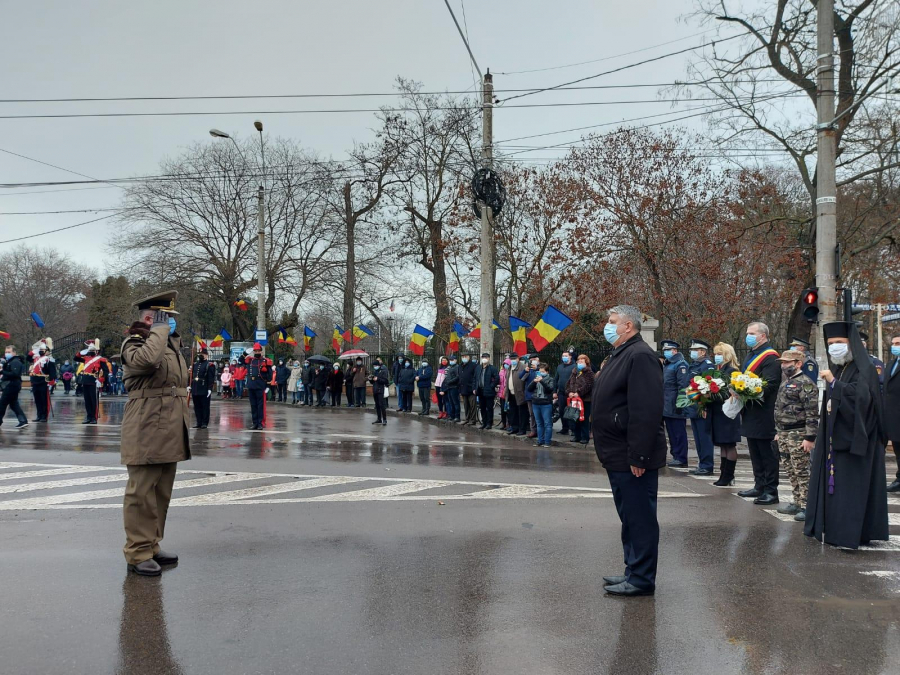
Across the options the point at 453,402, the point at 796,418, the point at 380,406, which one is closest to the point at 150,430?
the point at 796,418

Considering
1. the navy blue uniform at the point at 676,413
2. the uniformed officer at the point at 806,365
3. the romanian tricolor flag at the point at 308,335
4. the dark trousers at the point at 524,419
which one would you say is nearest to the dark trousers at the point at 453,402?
the dark trousers at the point at 524,419

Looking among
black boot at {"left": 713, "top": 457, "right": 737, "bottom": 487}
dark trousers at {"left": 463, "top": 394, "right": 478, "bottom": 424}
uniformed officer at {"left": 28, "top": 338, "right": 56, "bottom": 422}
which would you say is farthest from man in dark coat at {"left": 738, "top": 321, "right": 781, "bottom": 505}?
uniformed officer at {"left": 28, "top": 338, "right": 56, "bottom": 422}

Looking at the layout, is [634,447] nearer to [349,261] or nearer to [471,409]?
[471,409]

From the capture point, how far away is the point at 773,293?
104 ft

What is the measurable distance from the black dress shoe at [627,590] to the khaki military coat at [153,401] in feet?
11.5

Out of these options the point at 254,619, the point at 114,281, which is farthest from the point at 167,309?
the point at 114,281

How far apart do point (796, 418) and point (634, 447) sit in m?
4.08

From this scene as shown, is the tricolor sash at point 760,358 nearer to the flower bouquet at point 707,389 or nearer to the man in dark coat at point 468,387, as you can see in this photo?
the flower bouquet at point 707,389

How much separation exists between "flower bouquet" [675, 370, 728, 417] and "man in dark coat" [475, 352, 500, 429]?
8799 millimetres

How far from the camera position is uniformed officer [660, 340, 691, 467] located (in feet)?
41.0

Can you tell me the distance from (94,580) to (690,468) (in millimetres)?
9655

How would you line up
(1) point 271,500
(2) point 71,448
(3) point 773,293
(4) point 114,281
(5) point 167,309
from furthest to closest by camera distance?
(4) point 114,281
(3) point 773,293
(2) point 71,448
(1) point 271,500
(5) point 167,309

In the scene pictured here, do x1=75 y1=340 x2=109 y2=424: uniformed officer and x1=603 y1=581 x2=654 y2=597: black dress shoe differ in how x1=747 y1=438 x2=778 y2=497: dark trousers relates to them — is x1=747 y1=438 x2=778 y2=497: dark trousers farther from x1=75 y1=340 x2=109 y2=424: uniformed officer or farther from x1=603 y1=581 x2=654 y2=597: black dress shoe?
x1=75 y1=340 x2=109 y2=424: uniformed officer

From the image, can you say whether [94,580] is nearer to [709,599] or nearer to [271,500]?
[271,500]
